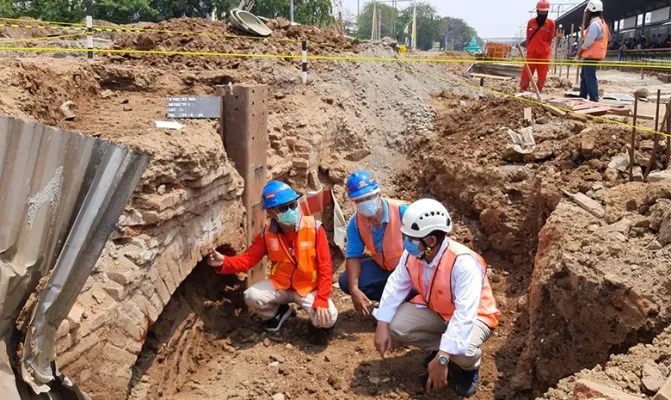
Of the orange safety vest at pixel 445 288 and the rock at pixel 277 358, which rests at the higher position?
the orange safety vest at pixel 445 288

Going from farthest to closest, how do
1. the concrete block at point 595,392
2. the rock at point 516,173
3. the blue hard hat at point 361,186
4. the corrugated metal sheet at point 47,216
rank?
1. the rock at point 516,173
2. the blue hard hat at point 361,186
3. the concrete block at point 595,392
4. the corrugated metal sheet at point 47,216

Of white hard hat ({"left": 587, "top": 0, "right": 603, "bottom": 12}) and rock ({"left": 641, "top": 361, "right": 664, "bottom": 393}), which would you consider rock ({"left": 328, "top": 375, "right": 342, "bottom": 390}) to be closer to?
rock ({"left": 641, "top": 361, "right": 664, "bottom": 393})

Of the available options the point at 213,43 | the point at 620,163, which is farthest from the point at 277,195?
the point at 213,43

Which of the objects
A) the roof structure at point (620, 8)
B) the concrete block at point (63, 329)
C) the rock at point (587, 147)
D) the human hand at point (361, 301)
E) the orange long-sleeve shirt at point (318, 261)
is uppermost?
the roof structure at point (620, 8)

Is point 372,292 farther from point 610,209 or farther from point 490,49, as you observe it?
point 490,49

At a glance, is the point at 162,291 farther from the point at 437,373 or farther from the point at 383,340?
the point at 437,373

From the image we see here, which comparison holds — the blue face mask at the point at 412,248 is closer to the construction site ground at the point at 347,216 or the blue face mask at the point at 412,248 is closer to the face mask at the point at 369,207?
the face mask at the point at 369,207

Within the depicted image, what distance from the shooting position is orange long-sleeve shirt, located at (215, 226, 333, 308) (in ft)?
17.6

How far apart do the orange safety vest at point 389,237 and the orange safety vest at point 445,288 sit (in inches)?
31.5

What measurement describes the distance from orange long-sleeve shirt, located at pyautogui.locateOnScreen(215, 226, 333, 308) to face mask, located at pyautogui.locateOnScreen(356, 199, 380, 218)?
41 centimetres

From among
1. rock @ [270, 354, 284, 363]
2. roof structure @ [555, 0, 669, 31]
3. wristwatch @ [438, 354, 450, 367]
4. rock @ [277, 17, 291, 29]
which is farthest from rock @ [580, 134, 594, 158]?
roof structure @ [555, 0, 669, 31]

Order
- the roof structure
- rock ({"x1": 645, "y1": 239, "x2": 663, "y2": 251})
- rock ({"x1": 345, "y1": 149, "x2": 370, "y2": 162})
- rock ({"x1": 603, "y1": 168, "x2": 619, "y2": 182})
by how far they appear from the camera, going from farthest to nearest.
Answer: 1. the roof structure
2. rock ({"x1": 345, "y1": 149, "x2": 370, "y2": 162})
3. rock ({"x1": 603, "y1": 168, "x2": 619, "y2": 182})
4. rock ({"x1": 645, "y1": 239, "x2": 663, "y2": 251})

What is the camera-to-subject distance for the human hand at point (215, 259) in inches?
207

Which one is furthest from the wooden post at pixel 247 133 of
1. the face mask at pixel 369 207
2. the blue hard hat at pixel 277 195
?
the face mask at pixel 369 207
